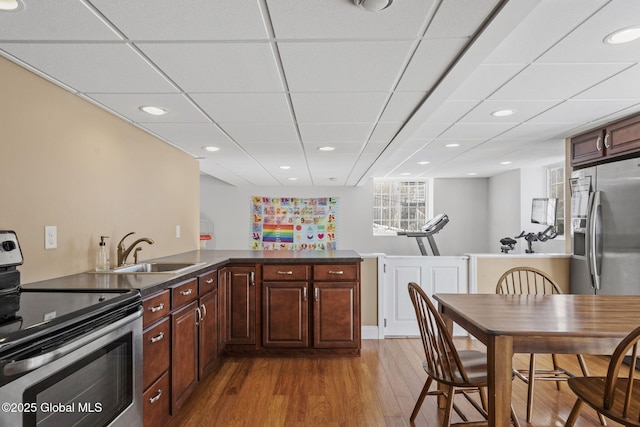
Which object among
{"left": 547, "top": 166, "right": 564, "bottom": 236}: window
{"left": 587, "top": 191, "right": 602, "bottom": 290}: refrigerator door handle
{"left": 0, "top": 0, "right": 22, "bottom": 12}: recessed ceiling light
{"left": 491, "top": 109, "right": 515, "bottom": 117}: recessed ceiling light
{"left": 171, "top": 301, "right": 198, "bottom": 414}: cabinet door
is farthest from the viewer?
{"left": 547, "top": 166, "right": 564, "bottom": 236}: window

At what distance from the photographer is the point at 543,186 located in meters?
6.31

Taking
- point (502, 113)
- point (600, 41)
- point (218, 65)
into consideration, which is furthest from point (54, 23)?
point (502, 113)

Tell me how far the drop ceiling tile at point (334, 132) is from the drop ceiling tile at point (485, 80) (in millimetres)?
747

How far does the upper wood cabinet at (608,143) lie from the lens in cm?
317

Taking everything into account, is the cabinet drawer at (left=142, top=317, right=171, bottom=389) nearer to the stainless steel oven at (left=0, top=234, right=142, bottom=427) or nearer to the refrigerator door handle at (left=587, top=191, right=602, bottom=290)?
the stainless steel oven at (left=0, top=234, right=142, bottom=427)

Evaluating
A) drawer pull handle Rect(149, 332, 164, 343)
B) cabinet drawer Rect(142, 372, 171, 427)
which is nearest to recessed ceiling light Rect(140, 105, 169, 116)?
drawer pull handle Rect(149, 332, 164, 343)

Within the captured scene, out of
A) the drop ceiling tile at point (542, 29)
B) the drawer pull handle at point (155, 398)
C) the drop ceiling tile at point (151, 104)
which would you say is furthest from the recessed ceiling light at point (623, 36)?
the drawer pull handle at point (155, 398)

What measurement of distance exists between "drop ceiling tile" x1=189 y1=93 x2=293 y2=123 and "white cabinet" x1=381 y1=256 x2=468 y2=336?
205 cm

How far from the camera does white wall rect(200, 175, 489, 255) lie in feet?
26.2

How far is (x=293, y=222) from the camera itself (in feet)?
27.0

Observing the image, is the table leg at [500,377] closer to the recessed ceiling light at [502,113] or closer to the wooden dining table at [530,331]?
the wooden dining table at [530,331]

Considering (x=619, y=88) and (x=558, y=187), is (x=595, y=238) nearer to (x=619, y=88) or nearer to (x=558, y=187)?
(x=619, y=88)

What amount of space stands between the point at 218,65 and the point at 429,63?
104 cm

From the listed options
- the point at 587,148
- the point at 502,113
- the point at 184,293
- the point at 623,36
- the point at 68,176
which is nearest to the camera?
the point at 623,36
